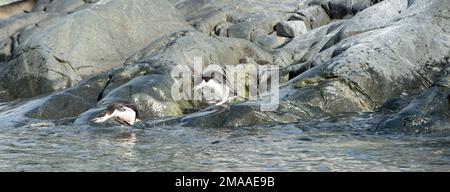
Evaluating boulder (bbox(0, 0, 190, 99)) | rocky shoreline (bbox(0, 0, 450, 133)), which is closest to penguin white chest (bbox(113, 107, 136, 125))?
rocky shoreline (bbox(0, 0, 450, 133))

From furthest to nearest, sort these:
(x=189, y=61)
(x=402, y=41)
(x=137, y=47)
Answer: (x=137, y=47) < (x=189, y=61) < (x=402, y=41)

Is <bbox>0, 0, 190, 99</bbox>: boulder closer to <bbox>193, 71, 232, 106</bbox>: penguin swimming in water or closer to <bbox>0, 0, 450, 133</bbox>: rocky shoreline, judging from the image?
<bbox>0, 0, 450, 133</bbox>: rocky shoreline

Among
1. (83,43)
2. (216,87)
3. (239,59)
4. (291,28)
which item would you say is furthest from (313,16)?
(216,87)

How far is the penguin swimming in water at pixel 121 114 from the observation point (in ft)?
44.3

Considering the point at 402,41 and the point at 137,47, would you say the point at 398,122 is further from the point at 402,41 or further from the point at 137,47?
the point at 137,47

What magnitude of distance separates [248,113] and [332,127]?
1519 mm

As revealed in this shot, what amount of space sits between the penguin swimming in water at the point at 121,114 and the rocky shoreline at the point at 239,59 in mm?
720

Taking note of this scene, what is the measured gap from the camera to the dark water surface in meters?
8.95

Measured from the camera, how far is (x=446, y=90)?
12109 millimetres

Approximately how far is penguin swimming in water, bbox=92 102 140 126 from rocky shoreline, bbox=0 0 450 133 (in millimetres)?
720

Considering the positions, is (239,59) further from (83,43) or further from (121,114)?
(121,114)

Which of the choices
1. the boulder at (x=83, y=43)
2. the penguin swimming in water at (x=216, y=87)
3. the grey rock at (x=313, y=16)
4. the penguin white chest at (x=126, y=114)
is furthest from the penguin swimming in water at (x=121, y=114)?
the grey rock at (x=313, y=16)
